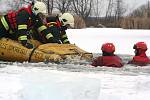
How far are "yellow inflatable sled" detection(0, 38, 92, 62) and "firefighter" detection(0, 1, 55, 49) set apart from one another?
7.6 inches

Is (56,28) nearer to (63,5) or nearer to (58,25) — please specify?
(58,25)

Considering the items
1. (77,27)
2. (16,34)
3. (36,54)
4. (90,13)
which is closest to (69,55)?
(36,54)

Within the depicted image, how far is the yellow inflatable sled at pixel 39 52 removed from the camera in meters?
10.1

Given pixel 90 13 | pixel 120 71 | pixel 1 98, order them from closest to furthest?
pixel 1 98, pixel 120 71, pixel 90 13

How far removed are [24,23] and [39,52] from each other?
2.56 feet

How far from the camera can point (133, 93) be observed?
6191 mm

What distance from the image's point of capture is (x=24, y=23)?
10414 millimetres

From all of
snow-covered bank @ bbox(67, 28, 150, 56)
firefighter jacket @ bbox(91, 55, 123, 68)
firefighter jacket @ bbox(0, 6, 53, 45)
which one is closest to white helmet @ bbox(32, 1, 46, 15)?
firefighter jacket @ bbox(0, 6, 53, 45)

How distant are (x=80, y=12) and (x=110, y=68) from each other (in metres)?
54.5

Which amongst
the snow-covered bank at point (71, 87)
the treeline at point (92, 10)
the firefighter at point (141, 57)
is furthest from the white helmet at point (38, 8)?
the treeline at point (92, 10)

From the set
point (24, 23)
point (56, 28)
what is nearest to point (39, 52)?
point (24, 23)

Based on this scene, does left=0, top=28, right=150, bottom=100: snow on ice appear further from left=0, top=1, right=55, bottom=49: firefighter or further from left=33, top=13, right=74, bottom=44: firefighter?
left=33, top=13, right=74, bottom=44: firefighter

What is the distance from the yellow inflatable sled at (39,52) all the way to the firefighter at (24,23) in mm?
193

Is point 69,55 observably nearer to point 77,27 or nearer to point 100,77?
point 100,77
